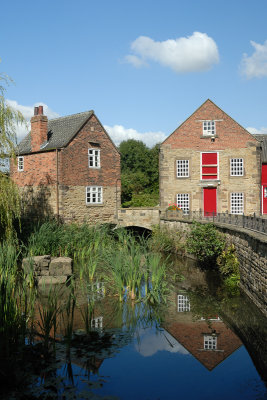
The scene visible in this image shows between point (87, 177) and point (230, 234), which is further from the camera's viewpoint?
point (87, 177)

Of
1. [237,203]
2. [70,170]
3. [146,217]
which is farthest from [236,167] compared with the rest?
[70,170]

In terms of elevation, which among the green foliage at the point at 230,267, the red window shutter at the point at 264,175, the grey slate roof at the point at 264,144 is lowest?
the green foliage at the point at 230,267

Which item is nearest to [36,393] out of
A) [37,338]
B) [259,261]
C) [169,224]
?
[37,338]

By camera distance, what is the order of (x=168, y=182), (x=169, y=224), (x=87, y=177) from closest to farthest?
(x=169, y=224)
(x=87, y=177)
(x=168, y=182)

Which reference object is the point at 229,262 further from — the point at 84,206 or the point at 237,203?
the point at 237,203

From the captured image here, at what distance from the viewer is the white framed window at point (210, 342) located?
28.0 feet

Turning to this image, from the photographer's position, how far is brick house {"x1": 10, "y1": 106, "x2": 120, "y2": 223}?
78.6ft

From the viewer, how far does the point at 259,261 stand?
11.1 meters

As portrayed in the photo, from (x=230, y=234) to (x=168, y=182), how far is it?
11.9 metres

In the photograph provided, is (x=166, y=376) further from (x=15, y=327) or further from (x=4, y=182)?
(x=4, y=182)

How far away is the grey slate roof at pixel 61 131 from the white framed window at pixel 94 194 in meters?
3.43

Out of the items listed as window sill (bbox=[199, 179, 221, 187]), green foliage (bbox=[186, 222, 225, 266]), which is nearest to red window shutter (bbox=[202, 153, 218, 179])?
window sill (bbox=[199, 179, 221, 187])

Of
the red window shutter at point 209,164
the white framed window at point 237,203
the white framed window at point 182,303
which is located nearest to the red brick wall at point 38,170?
the red window shutter at point 209,164

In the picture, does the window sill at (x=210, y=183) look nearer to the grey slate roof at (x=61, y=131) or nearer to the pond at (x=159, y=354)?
the grey slate roof at (x=61, y=131)
